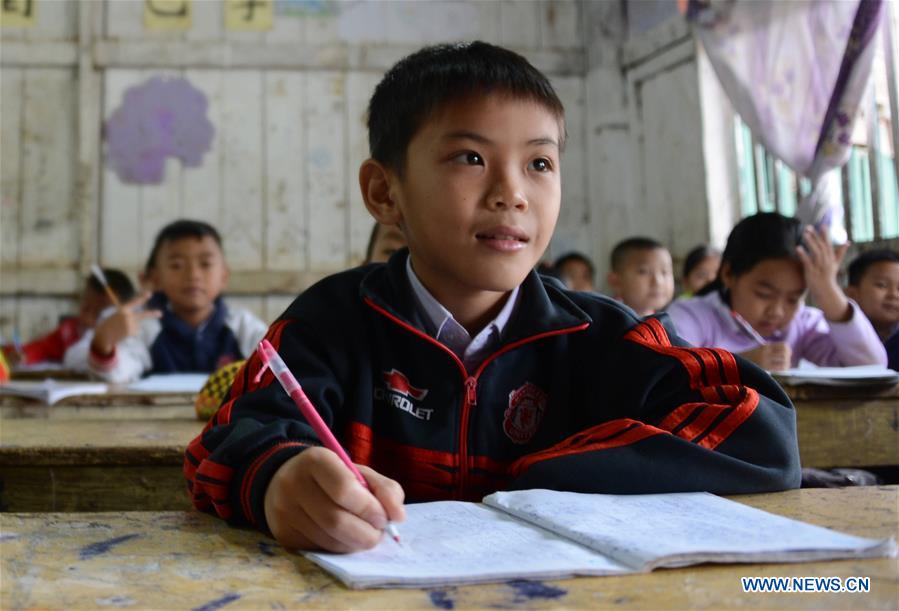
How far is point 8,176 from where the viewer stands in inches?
194

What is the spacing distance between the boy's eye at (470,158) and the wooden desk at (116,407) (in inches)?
46.1

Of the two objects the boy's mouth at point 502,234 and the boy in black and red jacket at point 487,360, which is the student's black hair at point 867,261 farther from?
the boy's mouth at point 502,234

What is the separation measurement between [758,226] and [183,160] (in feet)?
11.6

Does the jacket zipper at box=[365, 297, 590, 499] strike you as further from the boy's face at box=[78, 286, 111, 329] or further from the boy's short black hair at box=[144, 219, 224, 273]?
the boy's face at box=[78, 286, 111, 329]

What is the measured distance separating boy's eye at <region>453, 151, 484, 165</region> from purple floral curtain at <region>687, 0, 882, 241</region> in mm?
2711

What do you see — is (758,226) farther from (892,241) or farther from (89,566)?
(89,566)

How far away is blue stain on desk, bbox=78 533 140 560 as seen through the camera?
23.4 inches

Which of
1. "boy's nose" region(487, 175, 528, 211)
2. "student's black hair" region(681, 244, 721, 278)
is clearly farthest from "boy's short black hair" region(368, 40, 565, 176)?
"student's black hair" region(681, 244, 721, 278)

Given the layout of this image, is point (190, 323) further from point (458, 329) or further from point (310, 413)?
point (310, 413)

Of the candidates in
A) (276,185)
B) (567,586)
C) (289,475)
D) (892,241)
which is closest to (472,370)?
(289,475)

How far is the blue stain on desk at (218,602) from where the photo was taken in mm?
475

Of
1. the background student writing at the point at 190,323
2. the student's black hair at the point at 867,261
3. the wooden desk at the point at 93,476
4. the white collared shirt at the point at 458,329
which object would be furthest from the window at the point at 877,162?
the wooden desk at the point at 93,476

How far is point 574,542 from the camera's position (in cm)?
60

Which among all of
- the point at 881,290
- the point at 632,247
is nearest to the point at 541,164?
the point at 881,290
